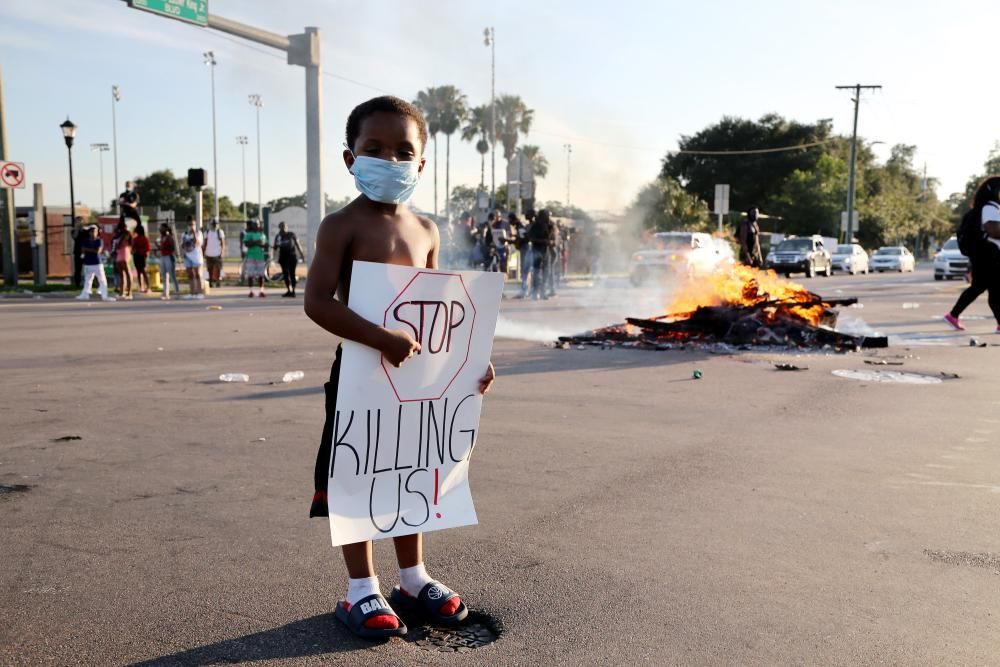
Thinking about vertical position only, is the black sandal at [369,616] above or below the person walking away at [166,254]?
below

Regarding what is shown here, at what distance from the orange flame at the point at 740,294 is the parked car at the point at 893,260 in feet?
125

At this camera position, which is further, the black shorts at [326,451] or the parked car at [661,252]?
the parked car at [661,252]

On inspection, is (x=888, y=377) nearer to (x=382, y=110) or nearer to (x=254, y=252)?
(x=382, y=110)

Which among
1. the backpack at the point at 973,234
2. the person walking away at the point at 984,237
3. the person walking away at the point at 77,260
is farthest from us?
the person walking away at the point at 77,260

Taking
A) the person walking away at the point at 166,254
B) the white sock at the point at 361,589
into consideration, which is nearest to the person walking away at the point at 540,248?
the person walking away at the point at 166,254

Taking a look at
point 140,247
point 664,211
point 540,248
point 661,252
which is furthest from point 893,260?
point 140,247

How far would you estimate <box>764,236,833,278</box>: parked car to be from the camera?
38.3 meters

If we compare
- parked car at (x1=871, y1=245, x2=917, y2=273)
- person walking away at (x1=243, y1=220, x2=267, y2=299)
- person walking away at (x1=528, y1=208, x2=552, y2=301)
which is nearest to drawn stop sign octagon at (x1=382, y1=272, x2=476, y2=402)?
person walking away at (x1=528, y1=208, x2=552, y2=301)

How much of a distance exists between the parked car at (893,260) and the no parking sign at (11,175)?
40909 mm

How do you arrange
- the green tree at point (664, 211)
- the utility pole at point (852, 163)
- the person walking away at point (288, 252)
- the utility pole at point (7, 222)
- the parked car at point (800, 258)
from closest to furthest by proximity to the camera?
1. the person walking away at point (288, 252)
2. the utility pole at point (7, 222)
3. the parked car at point (800, 258)
4. the green tree at point (664, 211)
5. the utility pole at point (852, 163)

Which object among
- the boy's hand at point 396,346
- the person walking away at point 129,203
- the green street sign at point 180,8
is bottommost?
the boy's hand at point 396,346

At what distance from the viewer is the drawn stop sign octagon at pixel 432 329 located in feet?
9.45

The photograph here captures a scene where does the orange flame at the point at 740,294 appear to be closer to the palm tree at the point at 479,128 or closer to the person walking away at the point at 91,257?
the person walking away at the point at 91,257

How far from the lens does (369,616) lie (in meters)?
2.87
